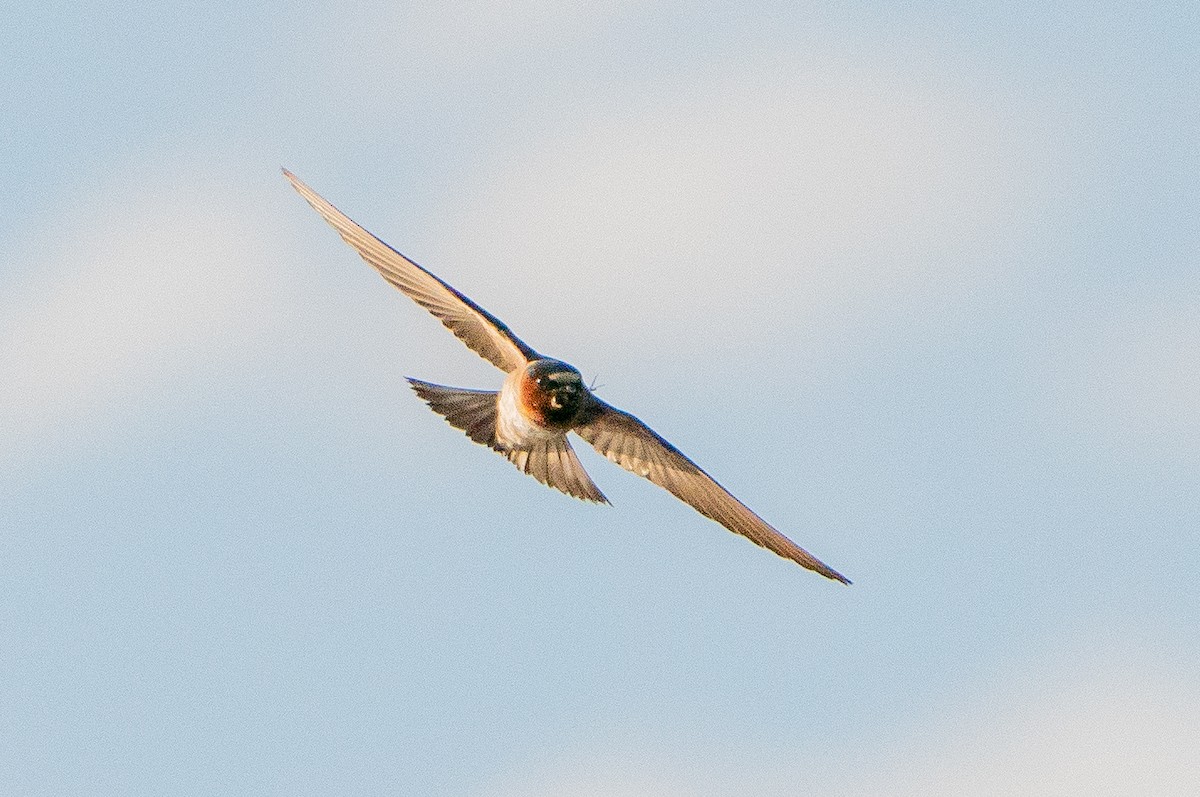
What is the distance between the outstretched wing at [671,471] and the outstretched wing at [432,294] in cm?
71

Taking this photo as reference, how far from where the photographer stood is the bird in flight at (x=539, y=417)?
42.3 feet

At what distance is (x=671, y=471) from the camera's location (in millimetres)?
13758

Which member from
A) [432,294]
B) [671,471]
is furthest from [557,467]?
[432,294]

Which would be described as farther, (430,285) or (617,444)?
(617,444)

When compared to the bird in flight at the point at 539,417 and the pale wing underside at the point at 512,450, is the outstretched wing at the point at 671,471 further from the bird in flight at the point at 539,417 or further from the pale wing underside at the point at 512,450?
the pale wing underside at the point at 512,450

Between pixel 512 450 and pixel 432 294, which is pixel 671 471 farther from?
pixel 432 294

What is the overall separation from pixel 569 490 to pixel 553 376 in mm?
1046

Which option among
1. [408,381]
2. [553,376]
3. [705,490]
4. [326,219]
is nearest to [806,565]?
[705,490]

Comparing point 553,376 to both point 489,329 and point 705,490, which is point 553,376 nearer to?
point 489,329

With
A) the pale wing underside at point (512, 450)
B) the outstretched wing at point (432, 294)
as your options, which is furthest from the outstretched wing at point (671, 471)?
the outstretched wing at point (432, 294)

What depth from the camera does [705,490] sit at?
1369 centimetres

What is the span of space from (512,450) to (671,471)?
111 cm

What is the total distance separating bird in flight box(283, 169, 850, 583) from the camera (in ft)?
42.3

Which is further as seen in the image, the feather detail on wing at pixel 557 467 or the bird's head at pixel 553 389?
the feather detail on wing at pixel 557 467
